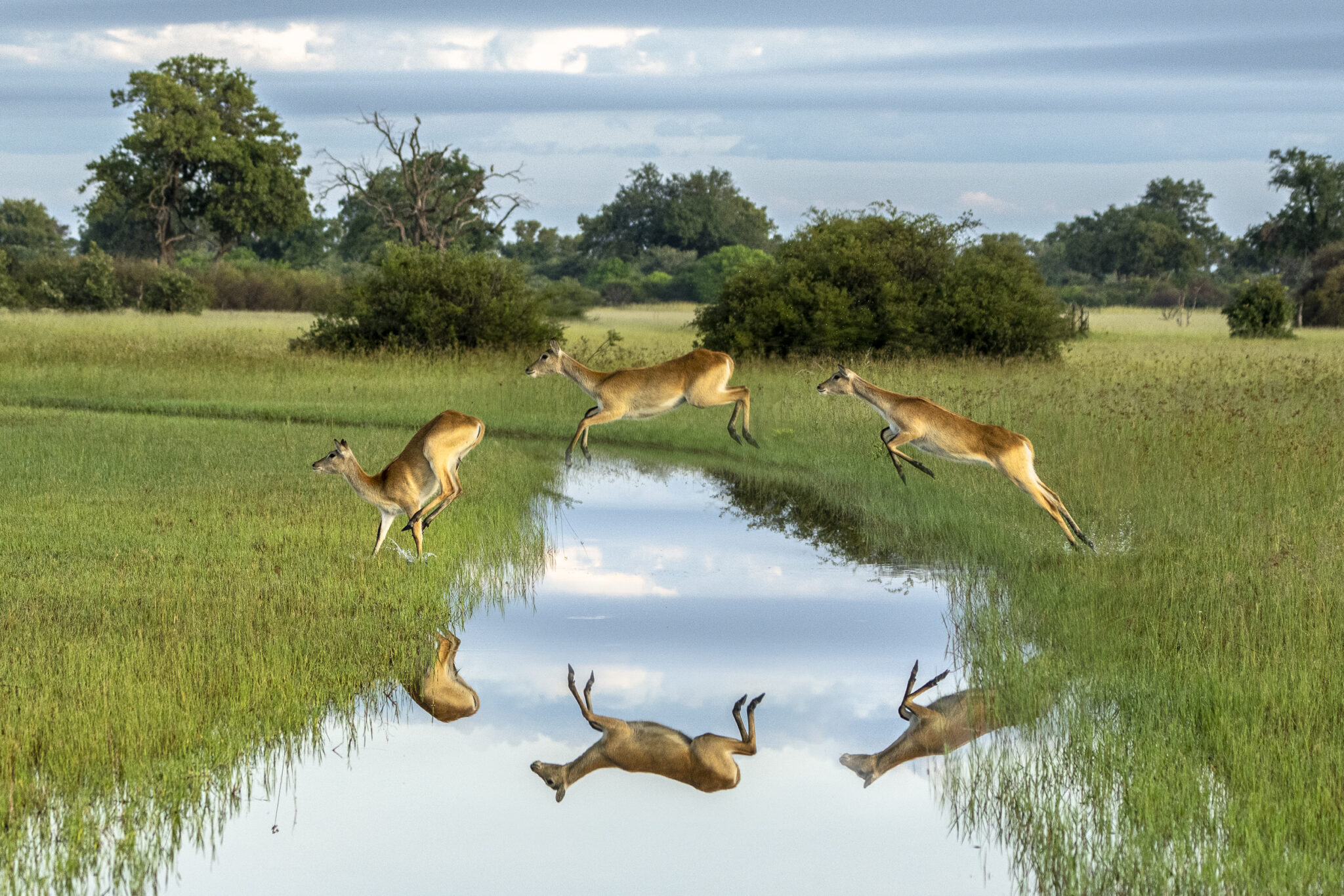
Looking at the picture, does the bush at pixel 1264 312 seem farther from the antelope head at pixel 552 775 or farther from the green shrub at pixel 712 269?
the antelope head at pixel 552 775

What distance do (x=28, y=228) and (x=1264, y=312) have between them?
78093mm

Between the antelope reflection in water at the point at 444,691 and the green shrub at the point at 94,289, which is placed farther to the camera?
the green shrub at the point at 94,289

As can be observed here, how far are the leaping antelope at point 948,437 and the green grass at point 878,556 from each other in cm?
77

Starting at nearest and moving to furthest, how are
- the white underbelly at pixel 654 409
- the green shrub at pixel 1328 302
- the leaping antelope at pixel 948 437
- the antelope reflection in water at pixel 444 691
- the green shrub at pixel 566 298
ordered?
the antelope reflection in water at pixel 444 691 → the leaping antelope at pixel 948 437 → the white underbelly at pixel 654 409 → the green shrub at pixel 566 298 → the green shrub at pixel 1328 302

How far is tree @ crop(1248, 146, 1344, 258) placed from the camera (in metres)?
64.9

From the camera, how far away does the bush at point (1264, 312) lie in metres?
43.9

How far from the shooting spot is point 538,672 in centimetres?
744

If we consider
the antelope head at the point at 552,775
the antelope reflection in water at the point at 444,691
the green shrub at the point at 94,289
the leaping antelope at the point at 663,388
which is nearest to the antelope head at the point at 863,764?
the antelope head at the point at 552,775

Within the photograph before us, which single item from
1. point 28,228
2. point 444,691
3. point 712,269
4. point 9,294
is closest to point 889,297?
point 444,691

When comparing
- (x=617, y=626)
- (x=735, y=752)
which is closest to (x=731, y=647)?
(x=617, y=626)

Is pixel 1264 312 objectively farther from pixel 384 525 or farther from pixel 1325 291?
pixel 384 525

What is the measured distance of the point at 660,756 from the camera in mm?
6031

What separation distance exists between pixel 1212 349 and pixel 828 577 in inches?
1066

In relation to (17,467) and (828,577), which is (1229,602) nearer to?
(828,577)
